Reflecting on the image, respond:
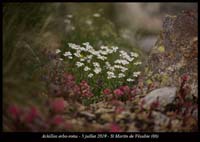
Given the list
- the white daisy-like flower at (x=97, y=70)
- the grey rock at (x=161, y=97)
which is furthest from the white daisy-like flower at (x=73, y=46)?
the grey rock at (x=161, y=97)

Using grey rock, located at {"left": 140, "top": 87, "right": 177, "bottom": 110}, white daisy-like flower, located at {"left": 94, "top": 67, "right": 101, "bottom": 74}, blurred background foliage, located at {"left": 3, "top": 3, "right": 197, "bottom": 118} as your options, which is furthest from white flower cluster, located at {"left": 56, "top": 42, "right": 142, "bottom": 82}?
grey rock, located at {"left": 140, "top": 87, "right": 177, "bottom": 110}

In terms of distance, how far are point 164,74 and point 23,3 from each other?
1591 millimetres

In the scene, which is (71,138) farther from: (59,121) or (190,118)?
(190,118)

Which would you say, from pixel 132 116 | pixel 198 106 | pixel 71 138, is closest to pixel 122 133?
pixel 132 116

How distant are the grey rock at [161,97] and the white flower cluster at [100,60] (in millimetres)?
466

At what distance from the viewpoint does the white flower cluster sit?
492 centimetres

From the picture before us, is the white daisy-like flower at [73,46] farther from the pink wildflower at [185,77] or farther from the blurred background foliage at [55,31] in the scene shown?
the pink wildflower at [185,77]

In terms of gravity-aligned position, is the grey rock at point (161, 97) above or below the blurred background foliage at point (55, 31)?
below

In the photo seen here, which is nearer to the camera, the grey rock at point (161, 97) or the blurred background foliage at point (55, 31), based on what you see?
the blurred background foliage at point (55, 31)

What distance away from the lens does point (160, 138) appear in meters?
4.35

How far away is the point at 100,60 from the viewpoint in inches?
198

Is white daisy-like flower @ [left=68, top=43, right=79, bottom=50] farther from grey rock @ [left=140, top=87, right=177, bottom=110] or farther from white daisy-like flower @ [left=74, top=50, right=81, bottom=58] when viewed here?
grey rock @ [left=140, top=87, right=177, bottom=110]

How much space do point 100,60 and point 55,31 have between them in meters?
0.58

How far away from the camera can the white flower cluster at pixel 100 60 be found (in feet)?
16.1
